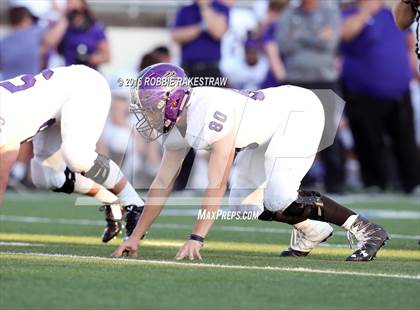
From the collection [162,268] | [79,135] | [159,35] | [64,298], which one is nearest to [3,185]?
[79,135]

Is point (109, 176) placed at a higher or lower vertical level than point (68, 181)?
higher

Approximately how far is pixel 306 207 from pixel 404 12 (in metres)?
1.33

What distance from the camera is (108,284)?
15.4 feet

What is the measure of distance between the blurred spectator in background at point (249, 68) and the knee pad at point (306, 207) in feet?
25.5

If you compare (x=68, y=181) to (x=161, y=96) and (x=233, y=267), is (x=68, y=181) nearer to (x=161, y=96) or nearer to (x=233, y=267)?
(x=161, y=96)

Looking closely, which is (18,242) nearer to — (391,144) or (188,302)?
(188,302)

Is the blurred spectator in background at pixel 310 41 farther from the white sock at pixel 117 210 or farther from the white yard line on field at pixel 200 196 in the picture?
the white sock at pixel 117 210

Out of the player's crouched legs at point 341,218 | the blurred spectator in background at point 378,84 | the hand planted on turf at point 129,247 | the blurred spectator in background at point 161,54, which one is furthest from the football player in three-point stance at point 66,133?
the blurred spectator in background at point 378,84

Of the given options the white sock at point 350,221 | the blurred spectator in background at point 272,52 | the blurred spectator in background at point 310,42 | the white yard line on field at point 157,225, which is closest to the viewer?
the white sock at point 350,221

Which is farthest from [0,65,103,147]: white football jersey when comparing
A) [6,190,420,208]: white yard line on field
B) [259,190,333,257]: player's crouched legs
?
[6,190,420,208]: white yard line on field

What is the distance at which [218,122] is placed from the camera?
18.6 ft

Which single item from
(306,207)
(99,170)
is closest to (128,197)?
(99,170)

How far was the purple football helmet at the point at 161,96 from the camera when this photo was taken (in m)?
5.75

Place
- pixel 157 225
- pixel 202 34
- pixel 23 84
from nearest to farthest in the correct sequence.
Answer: pixel 23 84
pixel 157 225
pixel 202 34
